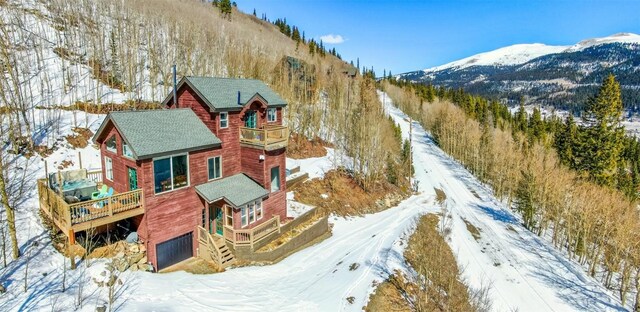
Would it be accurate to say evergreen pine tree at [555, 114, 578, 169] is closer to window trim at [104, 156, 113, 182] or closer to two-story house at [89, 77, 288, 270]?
two-story house at [89, 77, 288, 270]

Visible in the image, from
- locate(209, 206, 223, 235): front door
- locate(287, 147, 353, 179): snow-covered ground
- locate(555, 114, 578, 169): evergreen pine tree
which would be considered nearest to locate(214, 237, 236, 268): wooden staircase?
locate(209, 206, 223, 235): front door

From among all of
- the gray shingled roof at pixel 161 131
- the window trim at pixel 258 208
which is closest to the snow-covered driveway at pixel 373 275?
the window trim at pixel 258 208

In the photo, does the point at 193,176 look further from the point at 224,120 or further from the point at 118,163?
the point at 224,120

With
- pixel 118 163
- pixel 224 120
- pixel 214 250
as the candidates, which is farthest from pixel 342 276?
pixel 118 163

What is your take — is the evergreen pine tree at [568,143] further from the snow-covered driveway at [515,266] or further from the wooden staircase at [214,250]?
the wooden staircase at [214,250]

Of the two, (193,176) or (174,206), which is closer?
(174,206)
